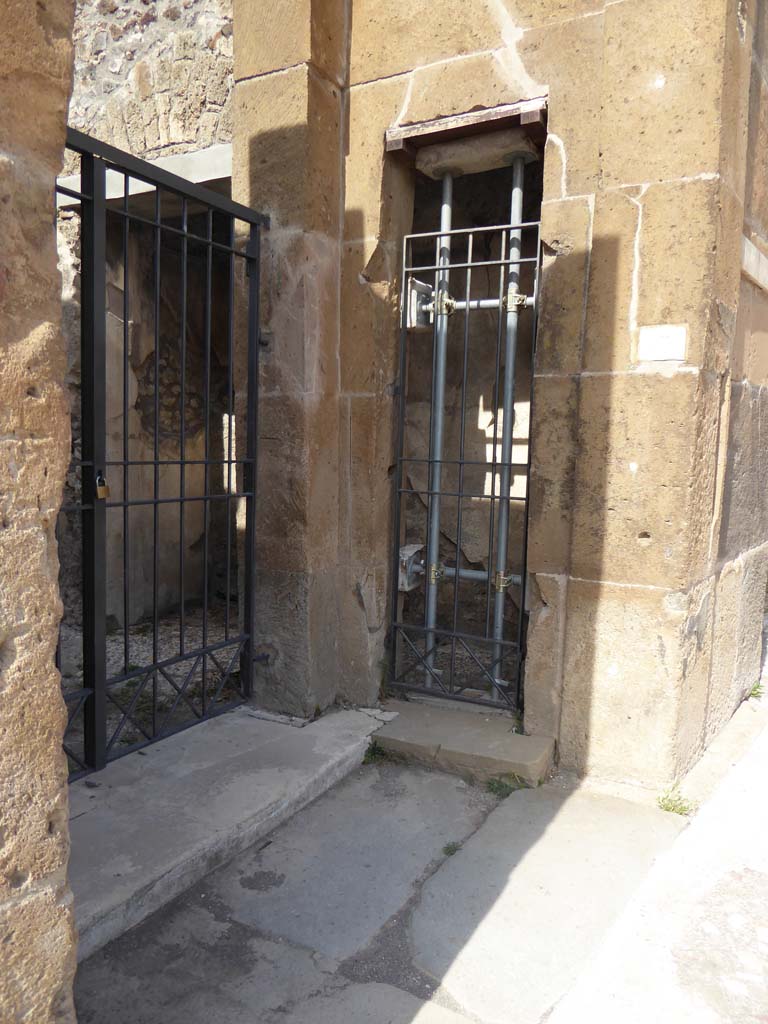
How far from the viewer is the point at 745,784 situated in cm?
329

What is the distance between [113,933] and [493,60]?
3.75 meters

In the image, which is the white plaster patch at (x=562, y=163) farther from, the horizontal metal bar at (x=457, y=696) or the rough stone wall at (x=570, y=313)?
the horizontal metal bar at (x=457, y=696)

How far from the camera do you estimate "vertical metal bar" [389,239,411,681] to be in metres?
3.88

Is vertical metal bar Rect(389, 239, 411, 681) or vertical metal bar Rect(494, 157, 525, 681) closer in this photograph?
vertical metal bar Rect(494, 157, 525, 681)

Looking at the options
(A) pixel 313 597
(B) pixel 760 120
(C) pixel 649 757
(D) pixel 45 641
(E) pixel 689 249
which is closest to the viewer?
(D) pixel 45 641

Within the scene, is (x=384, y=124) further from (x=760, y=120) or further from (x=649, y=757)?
(x=649, y=757)

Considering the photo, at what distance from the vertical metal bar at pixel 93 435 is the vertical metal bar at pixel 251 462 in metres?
0.90

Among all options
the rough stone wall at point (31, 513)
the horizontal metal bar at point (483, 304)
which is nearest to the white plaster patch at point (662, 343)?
the horizontal metal bar at point (483, 304)

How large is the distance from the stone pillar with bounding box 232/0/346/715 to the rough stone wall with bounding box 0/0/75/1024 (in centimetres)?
241

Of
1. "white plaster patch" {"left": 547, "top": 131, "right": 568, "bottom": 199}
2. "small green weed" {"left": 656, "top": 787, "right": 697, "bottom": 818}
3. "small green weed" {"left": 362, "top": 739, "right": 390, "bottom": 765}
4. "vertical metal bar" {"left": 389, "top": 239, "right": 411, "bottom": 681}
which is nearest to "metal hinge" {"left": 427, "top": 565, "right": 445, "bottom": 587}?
"vertical metal bar" {"left": 389, "top": 239, "right": 411, "bottom": 681}

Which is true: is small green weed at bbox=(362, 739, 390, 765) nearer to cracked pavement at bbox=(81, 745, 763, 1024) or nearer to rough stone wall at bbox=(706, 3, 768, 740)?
cracked pavement at bbox=(81, 745, 763, 1024)

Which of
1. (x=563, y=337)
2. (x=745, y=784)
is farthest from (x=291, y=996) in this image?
(x=563, y=337)

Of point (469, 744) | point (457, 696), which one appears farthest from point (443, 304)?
point (469, 744)

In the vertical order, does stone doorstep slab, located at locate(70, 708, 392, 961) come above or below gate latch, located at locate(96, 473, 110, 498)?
below
